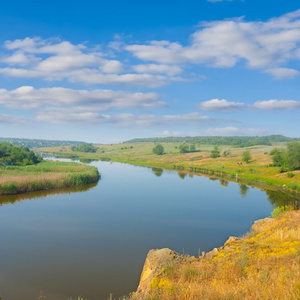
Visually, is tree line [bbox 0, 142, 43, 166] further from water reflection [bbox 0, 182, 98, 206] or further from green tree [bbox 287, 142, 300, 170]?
green tree [bbox 287, 142, 300, 170]

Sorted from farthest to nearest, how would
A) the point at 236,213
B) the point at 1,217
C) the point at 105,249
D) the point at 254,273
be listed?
the point at 236,213 < the point at 1,217 < the point at 105,249 < the point at 254,273

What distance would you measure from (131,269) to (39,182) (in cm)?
3047

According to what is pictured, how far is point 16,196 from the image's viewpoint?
118 feet

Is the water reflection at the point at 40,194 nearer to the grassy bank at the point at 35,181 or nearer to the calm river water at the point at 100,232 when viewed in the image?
the calm river water at the point at 100,232

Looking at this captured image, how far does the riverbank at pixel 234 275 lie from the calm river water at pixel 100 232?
3945mm

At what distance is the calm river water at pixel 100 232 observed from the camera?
14375mm

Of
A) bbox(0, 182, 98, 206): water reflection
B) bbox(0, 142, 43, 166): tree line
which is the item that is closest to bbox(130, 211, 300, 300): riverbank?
bbox(0, 182, 98, 206): water reflection

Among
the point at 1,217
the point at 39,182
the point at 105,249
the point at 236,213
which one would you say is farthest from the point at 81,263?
the point at 39,182

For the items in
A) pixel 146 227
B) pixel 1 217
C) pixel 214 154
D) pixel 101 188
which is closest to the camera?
pixel 146 227

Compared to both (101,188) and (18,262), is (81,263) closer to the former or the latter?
(18,262)

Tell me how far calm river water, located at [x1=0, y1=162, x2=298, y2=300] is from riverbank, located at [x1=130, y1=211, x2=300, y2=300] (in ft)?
12.9

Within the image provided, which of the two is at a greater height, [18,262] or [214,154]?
[214,154]

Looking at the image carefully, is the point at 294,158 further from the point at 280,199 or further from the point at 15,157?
the point at 15,157

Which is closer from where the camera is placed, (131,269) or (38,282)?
(38,282)
